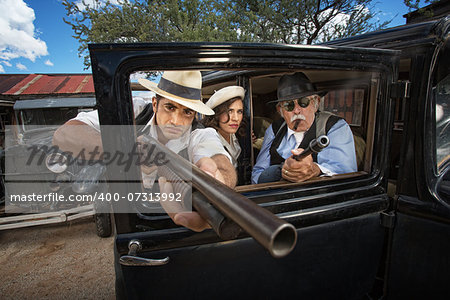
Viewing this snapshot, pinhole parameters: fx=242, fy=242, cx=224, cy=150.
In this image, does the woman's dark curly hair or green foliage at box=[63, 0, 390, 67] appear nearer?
the woman's dark curly hair

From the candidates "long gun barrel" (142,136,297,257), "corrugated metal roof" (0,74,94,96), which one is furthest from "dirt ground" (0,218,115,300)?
"corrugated metal roof" (0,74,94,96)

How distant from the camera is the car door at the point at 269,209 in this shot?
1023 mm

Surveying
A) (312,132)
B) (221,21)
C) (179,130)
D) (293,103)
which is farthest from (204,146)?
(221,21)

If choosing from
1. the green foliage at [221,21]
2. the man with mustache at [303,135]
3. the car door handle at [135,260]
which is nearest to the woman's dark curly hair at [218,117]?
the man with mustache at [303,135]

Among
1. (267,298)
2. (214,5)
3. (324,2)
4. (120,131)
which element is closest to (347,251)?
(267,298)

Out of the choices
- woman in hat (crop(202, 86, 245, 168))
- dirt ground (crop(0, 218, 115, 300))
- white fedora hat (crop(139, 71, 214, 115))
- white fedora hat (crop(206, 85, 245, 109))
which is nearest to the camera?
white fedora hat (crop(139, 71, 214, 115))

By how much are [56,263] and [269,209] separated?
3.61m

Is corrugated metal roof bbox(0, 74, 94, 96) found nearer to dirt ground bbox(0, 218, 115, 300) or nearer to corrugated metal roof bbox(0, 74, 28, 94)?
corrugated metal roof bbox(0, 74, 28, 94)

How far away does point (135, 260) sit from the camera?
0.99m

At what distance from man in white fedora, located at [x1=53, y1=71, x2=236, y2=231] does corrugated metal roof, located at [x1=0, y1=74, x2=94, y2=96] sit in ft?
33.9

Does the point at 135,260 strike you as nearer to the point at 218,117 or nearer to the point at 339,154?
the point at 339,154

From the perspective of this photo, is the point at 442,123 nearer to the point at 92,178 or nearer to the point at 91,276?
the point at 91,276

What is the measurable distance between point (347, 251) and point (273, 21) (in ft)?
36.7

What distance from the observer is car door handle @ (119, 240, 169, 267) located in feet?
3.25
